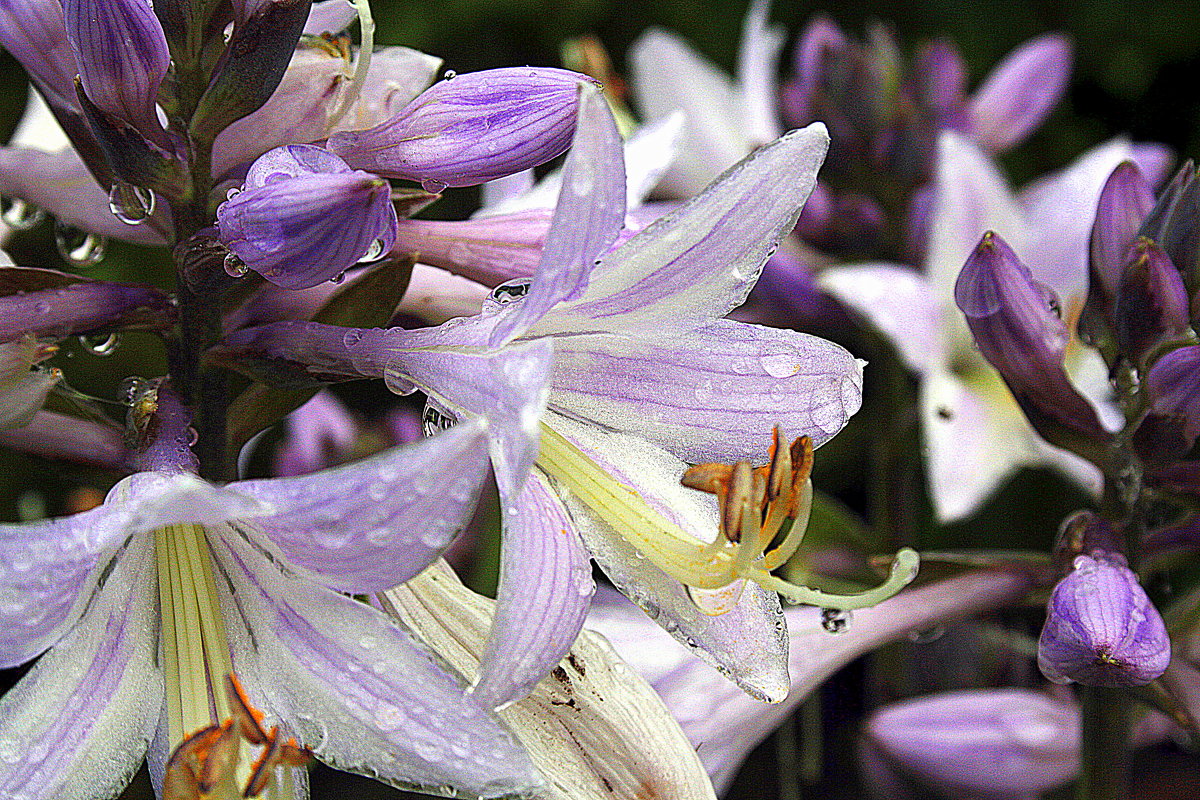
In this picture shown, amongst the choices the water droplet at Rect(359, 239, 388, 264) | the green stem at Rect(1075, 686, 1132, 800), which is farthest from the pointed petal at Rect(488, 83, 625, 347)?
the green stem at Rect(1075, 686, 1132, 800)

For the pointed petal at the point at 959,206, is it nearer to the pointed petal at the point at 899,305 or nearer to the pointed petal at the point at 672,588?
the pointed petal at the point at 899,305

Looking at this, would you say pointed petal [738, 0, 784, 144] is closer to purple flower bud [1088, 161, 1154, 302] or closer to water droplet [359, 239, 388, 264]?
purple flower bud [1088, 161, 1154, 302]

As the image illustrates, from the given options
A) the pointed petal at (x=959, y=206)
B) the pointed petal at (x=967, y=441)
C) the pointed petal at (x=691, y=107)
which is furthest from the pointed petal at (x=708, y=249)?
the pointed petal at (x=691, y=107)

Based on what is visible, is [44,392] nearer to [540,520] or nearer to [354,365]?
[354,365]

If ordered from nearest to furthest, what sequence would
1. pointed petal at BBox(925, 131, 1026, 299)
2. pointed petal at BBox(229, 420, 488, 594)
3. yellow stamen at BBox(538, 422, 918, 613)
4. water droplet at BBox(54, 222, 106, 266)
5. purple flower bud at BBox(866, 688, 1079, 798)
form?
pointed petal at BBox(229, 420, 488, 594) < yellow stamen at BBox(538, 422, 918, 613) < water droplet at BBox(54, 222, 106, 266) < purple flower bud at BBox(866, 688, 1079, 798) < pointed petal at BBox(925, 131, 1026, 299)

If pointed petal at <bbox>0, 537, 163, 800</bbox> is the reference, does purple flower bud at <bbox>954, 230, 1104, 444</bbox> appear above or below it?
above

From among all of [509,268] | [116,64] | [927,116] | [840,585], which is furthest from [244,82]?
[927,116]

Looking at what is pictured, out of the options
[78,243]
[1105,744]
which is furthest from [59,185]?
[1105,744]
